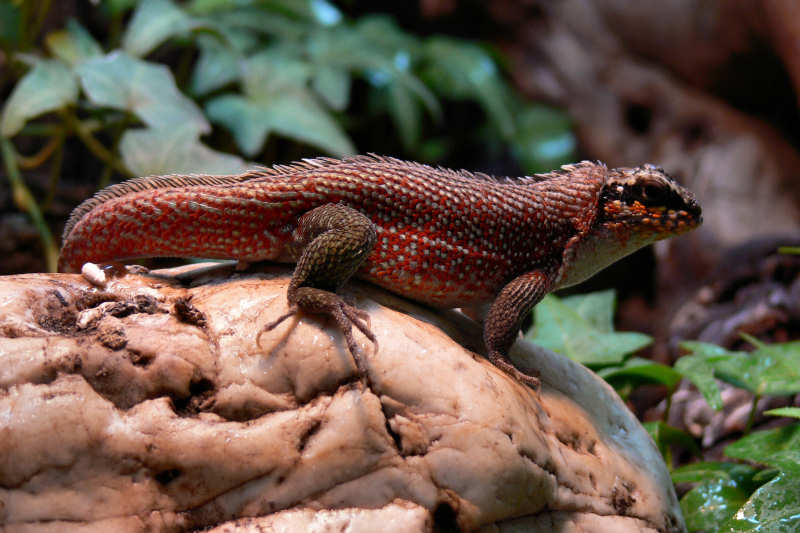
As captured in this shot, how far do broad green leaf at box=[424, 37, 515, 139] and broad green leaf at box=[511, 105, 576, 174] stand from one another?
0.24 meters

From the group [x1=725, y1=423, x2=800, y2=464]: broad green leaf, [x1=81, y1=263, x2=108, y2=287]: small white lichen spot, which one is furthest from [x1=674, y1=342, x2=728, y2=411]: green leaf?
[x1=81, y1=263, x2=108, y2=287]: small white lichen spot

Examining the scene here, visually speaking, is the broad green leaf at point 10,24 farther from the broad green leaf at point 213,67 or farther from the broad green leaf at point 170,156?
the broad green leaf at point 170,156

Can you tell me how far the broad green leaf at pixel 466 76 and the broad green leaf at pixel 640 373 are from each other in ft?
16.5

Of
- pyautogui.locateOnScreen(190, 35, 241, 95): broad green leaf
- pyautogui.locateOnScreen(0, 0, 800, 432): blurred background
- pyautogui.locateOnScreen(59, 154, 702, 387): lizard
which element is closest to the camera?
pyautogui.locateOnScreen(59, 154, 702, 387): lizard

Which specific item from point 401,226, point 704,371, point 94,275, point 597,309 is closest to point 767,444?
point 704,371

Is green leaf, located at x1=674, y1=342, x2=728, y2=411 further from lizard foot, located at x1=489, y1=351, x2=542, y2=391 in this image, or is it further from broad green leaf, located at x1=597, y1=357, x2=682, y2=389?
lizard foot, located at x1=489, y1=351, x2=542, y2=391

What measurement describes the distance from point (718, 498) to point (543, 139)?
6.51 metres

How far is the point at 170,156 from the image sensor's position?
459cm

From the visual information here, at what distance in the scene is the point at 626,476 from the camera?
3273mm

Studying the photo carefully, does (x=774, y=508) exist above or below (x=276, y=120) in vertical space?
below

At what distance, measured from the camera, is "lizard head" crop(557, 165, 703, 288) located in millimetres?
3627

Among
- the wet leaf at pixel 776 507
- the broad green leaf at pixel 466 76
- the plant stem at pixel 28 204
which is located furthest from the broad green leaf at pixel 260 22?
the wet leaf at pixel 776 507

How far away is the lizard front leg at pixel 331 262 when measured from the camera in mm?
2871

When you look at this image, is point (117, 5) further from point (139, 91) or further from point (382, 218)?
point (382, 218)
